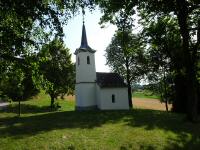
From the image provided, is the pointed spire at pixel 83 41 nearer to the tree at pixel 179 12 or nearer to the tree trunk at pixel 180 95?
the tree trunk at pixel 180 95

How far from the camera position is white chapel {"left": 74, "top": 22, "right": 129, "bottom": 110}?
49.7m

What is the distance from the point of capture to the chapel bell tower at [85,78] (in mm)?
50656

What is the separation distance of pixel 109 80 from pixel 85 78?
152 inches

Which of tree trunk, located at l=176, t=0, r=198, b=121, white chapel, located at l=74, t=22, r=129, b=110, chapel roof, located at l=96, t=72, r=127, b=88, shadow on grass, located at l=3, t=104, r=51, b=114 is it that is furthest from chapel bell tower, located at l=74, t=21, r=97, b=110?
tree trunk, located at l=176, t=0, r=198, b=121

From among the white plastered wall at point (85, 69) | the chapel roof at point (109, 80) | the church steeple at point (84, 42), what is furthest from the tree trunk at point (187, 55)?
the church steeple at point (84, 42)

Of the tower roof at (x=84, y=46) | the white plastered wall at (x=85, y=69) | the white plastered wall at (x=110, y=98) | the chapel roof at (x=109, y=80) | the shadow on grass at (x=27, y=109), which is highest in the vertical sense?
the tower roof at (x=84, y=46)

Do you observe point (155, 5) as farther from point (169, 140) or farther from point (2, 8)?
point (2, 8)

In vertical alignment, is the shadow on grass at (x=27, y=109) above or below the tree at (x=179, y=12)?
below

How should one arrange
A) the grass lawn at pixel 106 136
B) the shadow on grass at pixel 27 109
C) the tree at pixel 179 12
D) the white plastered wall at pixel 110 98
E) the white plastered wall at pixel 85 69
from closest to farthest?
the grass lawn at pixel 106 136 → the tree at pixel 179 12 → the white plastered wall at pixel 110 98 → the white plastered wall at pixel 85 69 → the shadow on grass at pixel 27 109

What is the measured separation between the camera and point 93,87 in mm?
51688

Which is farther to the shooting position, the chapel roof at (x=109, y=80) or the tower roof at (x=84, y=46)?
the tower roof at (x=84, y=46)

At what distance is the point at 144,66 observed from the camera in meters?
53.6

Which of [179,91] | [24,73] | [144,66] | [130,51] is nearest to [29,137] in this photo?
[24,73]

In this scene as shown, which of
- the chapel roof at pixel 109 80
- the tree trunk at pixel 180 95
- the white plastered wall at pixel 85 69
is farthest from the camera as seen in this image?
the white plastered wall at pixel 85 69
